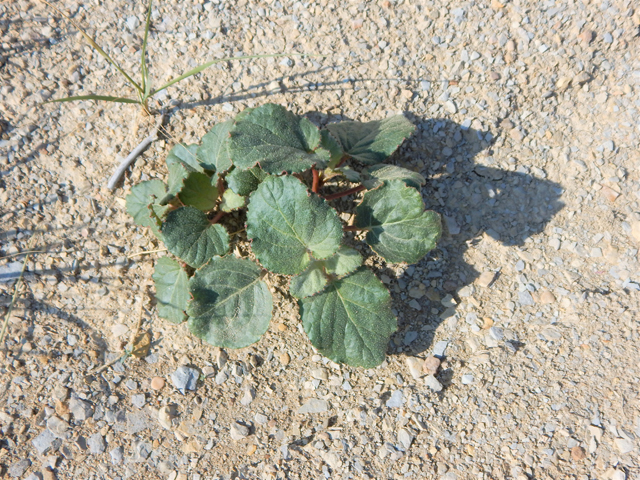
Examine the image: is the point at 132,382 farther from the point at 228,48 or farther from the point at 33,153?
the point at 228,48

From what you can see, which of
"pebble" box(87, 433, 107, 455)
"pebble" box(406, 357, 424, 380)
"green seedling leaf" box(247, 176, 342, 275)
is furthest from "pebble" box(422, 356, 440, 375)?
"pebble" box(87, 433, 107, 455)

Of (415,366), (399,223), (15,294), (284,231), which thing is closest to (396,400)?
(415,366)

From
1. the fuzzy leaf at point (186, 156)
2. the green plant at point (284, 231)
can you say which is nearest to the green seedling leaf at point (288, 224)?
the green plant at point (284, 231)

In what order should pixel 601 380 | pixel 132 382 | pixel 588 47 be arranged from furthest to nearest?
pixel 588 47
pixel 132 382
pixel 601 380

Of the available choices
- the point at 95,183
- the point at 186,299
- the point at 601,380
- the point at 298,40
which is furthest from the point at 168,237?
the point at 601,380

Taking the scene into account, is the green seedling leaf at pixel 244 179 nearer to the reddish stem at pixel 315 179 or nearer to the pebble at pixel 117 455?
the reddish stem at pixel 315 179

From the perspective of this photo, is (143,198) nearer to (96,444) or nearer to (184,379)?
(184,379)

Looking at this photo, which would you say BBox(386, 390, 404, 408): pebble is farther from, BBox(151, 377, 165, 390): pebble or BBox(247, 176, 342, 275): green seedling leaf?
BBox(151, 377, 165, 390): pebble
